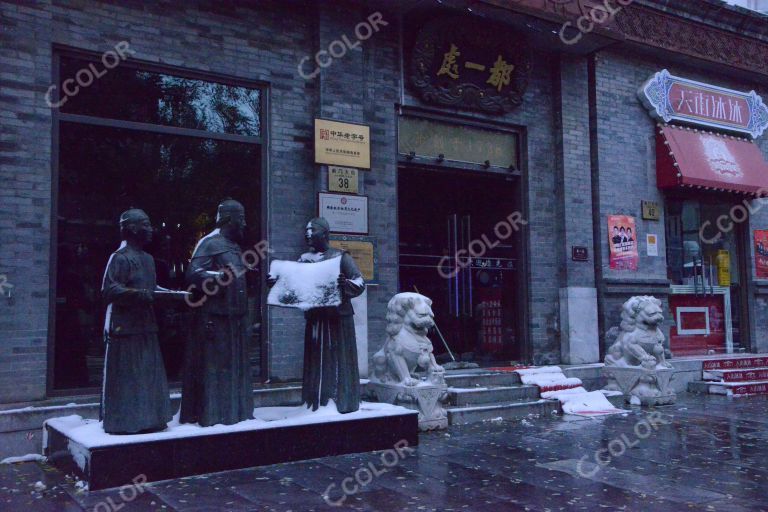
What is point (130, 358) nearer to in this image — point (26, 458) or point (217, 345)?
point (217, 345)

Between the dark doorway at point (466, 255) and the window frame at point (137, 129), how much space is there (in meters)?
2.34

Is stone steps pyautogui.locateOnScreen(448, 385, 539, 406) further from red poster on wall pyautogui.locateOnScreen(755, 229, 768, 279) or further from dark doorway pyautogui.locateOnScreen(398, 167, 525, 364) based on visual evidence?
red poster on wall pyautogui.locateOnScreen(755, 229, 768, 279)

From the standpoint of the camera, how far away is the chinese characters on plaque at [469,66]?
10.7 m

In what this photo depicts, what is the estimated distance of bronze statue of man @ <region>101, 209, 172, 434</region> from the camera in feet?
19.0

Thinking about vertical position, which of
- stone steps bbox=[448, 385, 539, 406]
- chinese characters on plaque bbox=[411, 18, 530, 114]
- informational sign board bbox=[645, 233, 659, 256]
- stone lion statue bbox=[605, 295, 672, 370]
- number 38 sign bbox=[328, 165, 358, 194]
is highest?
chinese characters on plaque bbox=[411, 18, 530, 114]

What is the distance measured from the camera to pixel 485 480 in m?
5.91

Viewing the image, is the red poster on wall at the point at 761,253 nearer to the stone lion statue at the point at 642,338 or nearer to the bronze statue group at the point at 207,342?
the stone lion statue at the point at 642,338

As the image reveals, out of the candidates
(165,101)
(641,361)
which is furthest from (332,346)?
(641,361)

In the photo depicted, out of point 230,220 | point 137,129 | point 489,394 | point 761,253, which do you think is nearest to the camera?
point 230,220

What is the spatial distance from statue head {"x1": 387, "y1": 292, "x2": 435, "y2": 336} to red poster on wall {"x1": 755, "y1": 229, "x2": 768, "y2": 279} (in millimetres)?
9143

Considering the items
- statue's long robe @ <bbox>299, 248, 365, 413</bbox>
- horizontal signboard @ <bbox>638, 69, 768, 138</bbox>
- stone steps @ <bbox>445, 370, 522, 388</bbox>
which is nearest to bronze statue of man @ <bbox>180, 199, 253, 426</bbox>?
statue's long robe @ <bbox>299, 248, 365, 413</bbox>

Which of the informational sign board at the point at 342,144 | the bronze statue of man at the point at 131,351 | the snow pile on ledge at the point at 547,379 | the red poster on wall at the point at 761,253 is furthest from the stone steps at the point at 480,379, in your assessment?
the red poster on wall at the point at 761,253

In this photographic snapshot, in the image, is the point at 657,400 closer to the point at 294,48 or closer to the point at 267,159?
the point at 267,159

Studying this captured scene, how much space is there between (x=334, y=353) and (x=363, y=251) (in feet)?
9.87
